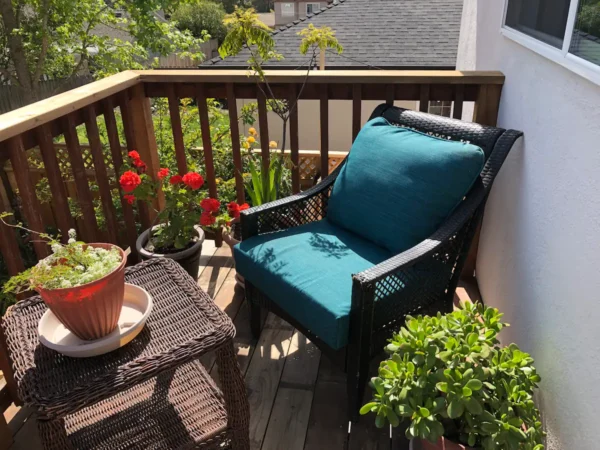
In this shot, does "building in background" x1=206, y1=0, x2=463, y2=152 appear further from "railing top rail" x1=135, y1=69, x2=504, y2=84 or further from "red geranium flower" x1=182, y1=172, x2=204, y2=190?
"red geranium flower" x1=182, y1=172, x2=204, y2=190

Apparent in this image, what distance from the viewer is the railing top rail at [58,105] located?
5.44 ft

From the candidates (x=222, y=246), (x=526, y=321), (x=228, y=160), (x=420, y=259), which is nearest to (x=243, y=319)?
(x=222, y=246)

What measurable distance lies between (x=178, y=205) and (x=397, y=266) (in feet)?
3.99

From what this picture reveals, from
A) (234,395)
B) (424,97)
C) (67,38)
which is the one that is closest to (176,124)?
(424,97)

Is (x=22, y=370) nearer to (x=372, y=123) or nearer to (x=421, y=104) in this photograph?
(x=372, y=123)

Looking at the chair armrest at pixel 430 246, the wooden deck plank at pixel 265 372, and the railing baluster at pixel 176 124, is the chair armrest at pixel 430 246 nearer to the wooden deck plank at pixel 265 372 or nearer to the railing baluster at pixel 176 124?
the wooden deck plank at pixel 265 372

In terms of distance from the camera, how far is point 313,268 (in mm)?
1763

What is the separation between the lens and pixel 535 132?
173cm

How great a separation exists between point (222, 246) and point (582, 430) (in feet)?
7.03

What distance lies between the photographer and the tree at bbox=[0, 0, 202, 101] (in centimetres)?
694

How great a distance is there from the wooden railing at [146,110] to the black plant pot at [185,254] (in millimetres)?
159

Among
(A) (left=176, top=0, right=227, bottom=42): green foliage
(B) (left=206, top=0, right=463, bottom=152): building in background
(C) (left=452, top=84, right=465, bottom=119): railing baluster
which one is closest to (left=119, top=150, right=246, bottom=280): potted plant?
(C) (left=452, top=84, right=465, bottom=119): railing baluster

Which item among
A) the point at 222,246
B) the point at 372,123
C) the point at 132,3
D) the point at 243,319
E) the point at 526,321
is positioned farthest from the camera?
the point at 132,3

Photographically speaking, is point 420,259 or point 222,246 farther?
point 222,246
